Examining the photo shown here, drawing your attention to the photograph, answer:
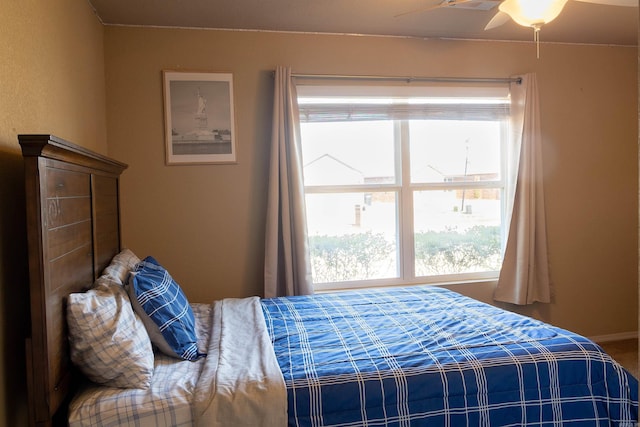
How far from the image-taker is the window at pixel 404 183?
11.1 feet

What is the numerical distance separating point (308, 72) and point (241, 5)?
0.67m

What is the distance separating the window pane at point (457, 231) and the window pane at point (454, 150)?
0.45 feet

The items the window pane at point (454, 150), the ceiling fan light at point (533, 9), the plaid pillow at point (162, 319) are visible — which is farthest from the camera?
the window pane at point (454, 150)

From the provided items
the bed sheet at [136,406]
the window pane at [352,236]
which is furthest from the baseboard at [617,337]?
the bed sheet at [136,406]

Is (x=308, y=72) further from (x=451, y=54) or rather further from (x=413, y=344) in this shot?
(x=413, y=344)

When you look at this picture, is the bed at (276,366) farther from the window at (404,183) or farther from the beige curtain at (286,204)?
the window at (404,183)

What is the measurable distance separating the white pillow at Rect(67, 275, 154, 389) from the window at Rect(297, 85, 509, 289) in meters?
1.90

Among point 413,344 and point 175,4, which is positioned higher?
point 175,4

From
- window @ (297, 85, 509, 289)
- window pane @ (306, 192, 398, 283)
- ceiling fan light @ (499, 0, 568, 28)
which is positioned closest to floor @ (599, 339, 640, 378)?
window @ (297, 85, 509, 289)

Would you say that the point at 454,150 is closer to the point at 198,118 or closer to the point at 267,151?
the point at 267,151

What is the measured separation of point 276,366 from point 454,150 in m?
2.50

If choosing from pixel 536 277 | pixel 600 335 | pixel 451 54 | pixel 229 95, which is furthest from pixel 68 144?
pixel 600 335

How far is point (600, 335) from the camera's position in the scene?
3.77m

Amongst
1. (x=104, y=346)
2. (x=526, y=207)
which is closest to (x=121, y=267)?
(x=104, y=346)
